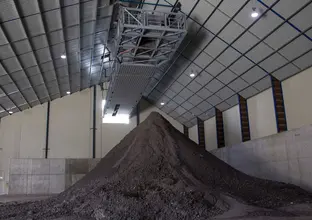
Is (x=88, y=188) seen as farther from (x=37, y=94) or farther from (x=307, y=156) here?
(x=37, y=94)

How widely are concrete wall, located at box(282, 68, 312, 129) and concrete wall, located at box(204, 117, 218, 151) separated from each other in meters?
9.59

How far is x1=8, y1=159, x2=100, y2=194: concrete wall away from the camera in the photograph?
2495 centimetres

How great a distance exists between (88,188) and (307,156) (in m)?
10.6

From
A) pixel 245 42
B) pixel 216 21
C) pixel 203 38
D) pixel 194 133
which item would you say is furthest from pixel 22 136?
pixel 245 42

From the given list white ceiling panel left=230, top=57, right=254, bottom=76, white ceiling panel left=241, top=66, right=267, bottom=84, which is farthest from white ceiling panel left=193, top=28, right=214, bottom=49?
white ceiling panel left=241, top=66, right=267, bottom=84

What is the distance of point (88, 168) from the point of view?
87.2ft

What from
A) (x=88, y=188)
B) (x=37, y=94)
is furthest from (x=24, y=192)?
(x=88, y=188)

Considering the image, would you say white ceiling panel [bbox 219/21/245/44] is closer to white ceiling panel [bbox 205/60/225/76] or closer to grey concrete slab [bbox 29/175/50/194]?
white ceiling panel [bbox 205/60/225/76]

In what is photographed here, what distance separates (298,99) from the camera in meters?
18.1

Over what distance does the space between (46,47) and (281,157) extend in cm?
1520

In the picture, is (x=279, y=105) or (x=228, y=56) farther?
(x=228, y=56)

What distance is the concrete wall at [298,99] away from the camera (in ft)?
57.0

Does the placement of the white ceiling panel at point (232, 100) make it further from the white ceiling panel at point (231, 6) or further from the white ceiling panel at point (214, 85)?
the white ceiling panel at point (231, 6)

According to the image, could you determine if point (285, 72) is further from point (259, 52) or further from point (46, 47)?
point (46, 47)
